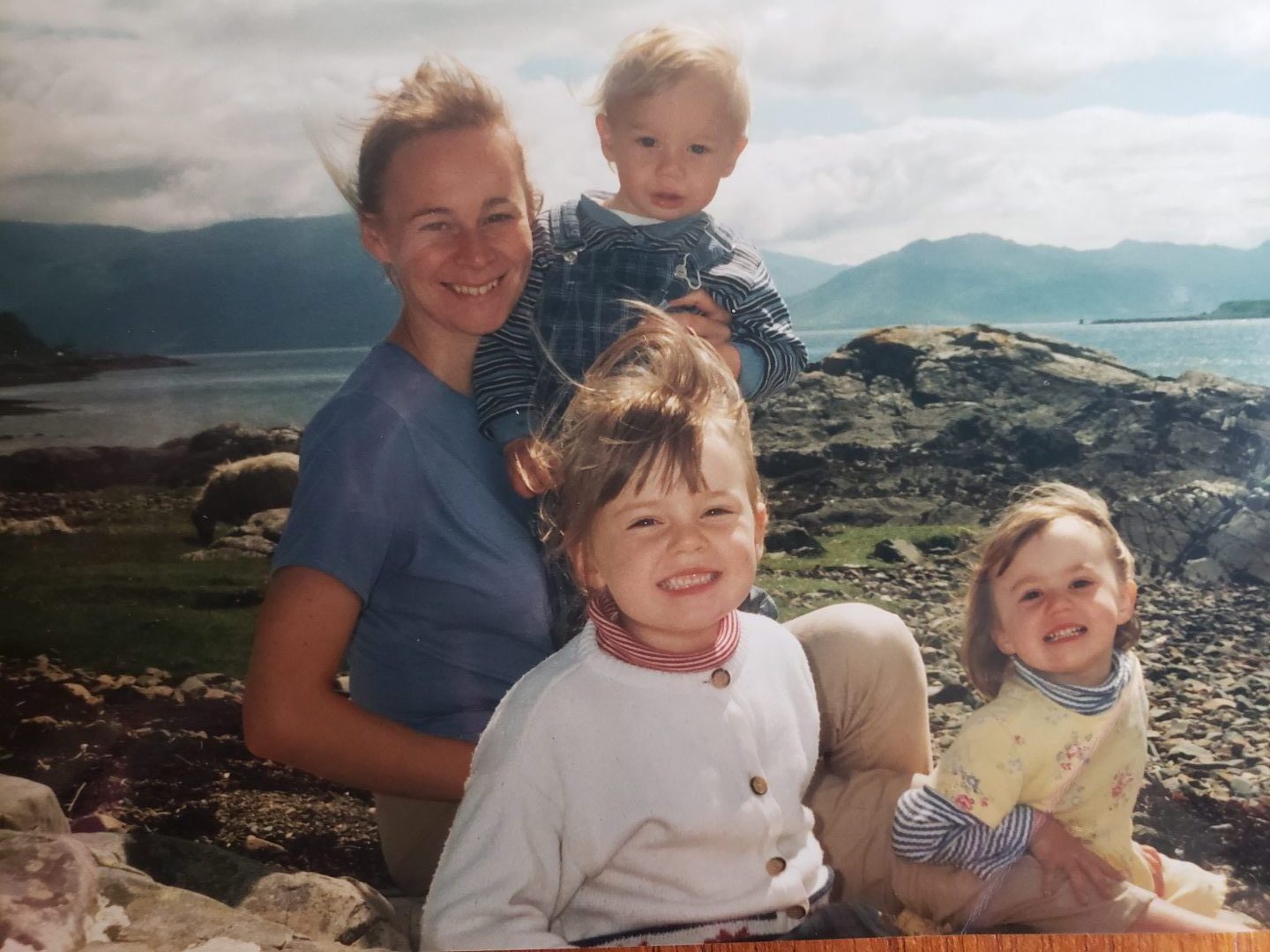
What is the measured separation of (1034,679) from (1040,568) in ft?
0.62

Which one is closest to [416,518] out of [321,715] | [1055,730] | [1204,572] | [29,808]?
[321,715]

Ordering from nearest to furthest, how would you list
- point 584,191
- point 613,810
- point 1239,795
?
point 613,810 < point 584,191 < point 1239,795

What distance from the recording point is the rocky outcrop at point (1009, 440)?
208cm

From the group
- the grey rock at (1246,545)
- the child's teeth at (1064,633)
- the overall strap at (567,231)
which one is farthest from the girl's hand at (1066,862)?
the overall strap at (567,231)

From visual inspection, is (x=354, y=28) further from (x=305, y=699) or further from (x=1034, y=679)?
(x=1034, y=679)

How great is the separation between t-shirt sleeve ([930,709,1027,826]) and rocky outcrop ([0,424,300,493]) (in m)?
1.39

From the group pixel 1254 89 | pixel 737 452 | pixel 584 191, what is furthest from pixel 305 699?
pixel 1254 89

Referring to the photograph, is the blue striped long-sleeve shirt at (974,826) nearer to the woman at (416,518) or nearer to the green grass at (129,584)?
the green grass at (129,584)

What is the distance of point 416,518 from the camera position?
6.11ft

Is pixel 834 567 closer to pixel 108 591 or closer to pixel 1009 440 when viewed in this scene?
pixel 1009 440

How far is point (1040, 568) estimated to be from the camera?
2002 millimetres

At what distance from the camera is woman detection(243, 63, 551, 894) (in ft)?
6.03

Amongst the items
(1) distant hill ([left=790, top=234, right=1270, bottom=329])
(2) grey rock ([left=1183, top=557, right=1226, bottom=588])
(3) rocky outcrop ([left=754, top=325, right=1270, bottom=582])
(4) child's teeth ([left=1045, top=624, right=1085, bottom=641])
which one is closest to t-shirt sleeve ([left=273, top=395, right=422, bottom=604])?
(3) rocky outcrop ([left=754, top=325, right=1270, bottom=582])

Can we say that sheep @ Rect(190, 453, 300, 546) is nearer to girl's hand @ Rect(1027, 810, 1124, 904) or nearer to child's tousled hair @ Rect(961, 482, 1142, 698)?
child's tousled hair @ Rect(961, 482, 1142, 698)
